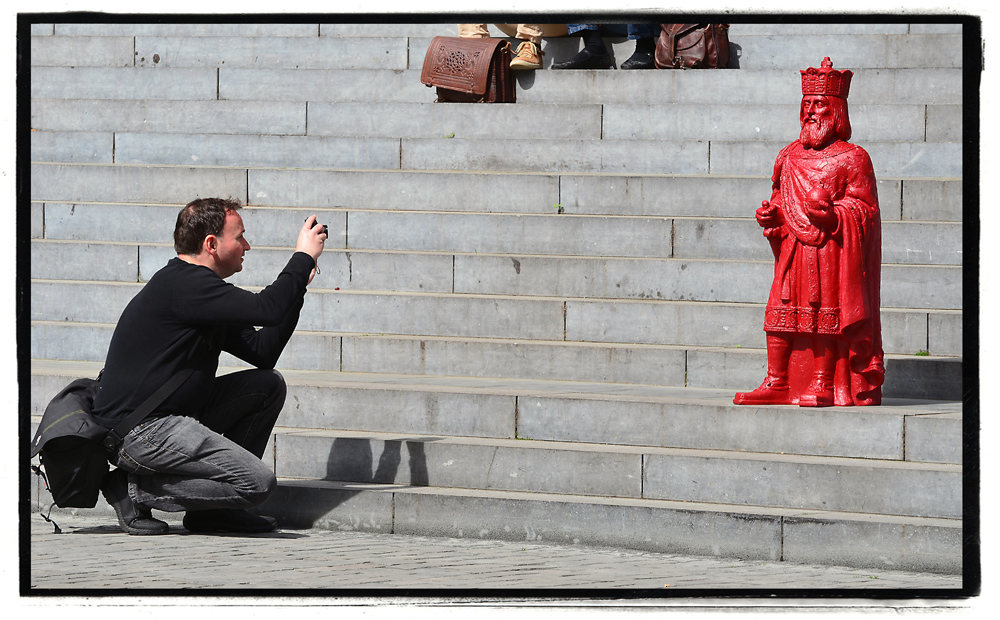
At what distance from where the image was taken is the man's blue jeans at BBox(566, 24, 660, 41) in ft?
38.4

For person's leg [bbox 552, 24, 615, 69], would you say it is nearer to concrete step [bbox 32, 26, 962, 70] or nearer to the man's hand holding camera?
concrete step [bbox 32, 26, 962, 70]

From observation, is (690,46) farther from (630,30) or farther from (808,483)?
(808,483)

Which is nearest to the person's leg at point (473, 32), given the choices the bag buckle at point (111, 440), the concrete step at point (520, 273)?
the concrete step at point (520, 273)

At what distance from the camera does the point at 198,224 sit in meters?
6.22

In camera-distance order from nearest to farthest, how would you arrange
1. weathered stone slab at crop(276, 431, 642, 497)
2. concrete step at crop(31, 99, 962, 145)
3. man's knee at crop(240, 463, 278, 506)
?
man's knee at crop(240, 463, 278, 506) < weathered stone slab at crop(276, 431, 642, 497) < concrete step at crop(31, 99, 962, 145)

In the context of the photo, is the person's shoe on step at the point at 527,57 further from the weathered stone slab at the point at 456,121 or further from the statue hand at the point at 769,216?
the statue hand at the point at 769,216

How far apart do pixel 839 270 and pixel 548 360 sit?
Result: 1.98 m

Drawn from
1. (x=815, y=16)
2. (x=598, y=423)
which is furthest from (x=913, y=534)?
(x=815, y=16)

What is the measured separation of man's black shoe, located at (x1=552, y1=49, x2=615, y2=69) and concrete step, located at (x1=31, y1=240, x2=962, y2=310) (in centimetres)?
294

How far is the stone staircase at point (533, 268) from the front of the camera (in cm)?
647

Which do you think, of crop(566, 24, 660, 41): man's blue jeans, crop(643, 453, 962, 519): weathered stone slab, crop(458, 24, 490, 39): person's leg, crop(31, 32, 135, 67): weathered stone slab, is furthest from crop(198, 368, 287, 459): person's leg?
crop(31, 32, 135, 67): weathered stone slab

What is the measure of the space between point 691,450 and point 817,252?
3.75 ft

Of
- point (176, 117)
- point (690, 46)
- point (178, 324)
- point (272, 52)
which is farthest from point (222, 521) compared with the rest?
point (272, 52)

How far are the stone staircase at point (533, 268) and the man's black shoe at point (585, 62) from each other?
14.1 inches
